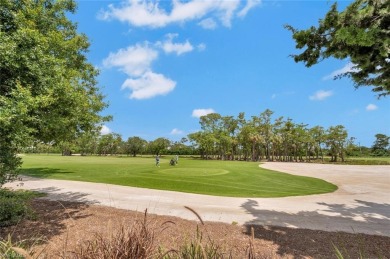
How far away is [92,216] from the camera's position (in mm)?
10156

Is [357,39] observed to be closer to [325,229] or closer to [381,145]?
[325,229]

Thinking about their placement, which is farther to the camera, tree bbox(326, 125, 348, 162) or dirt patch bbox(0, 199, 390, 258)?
tree bbox(326, 125, 348, 162)

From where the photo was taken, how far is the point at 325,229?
8.90 metres

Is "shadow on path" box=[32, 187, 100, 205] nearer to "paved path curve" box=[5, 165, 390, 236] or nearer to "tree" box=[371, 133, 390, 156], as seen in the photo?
"paved path curve" box=[5, 165, 390, 236]

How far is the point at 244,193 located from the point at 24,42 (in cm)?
1316

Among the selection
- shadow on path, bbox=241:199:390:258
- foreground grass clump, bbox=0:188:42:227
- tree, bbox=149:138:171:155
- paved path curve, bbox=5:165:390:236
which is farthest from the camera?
tree, bbox=149:138:171:155

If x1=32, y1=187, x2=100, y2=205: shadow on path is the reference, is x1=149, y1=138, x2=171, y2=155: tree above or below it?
above

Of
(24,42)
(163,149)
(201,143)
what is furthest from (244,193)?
(163,149)

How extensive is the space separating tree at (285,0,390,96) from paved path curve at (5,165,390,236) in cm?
546

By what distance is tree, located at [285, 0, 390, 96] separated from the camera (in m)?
6.15

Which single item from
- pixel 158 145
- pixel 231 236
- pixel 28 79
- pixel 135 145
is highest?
pixel 158 145

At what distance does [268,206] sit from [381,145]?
120m

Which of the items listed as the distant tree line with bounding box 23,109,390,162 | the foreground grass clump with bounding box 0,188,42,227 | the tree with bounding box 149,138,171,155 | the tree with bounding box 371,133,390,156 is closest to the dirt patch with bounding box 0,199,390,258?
the foreground grass clump with bounding box 0,188,42,227

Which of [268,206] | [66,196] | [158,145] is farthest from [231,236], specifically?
[158,145]
